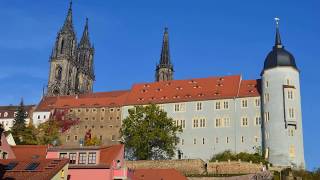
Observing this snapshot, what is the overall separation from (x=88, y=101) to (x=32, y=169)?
7870 cm

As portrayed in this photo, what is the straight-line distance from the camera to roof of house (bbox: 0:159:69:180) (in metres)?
38.2

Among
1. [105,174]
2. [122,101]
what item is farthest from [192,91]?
[105,174]

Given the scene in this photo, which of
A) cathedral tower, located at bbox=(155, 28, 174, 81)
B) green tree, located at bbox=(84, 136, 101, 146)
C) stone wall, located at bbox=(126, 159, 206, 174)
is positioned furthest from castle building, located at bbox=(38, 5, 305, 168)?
cathedral tower, located at bbox=(155, 28, 174, 81)

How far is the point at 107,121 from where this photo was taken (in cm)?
11225

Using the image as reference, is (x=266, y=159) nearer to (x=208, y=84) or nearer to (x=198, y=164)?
(x=198, y=164)

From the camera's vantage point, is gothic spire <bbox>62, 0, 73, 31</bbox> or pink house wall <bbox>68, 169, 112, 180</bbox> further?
gothic spire <bbox>62, 0, 73, 31</bbox>

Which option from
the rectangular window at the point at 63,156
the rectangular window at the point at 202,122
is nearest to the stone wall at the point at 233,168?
the rectangular window at the point at 202,122

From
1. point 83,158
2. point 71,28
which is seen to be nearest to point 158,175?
point 83,158

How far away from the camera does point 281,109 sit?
294 ft

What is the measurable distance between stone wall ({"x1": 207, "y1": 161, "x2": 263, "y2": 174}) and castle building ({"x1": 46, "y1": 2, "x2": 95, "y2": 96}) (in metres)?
77.2

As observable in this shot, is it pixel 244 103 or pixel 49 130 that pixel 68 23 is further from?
pixel 244 103

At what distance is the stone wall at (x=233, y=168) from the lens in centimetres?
7506

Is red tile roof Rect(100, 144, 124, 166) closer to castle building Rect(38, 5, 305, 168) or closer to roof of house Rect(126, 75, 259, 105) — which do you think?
castle building Rect(38, 5, 305, 168)

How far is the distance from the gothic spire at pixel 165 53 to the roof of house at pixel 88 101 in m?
36.7
